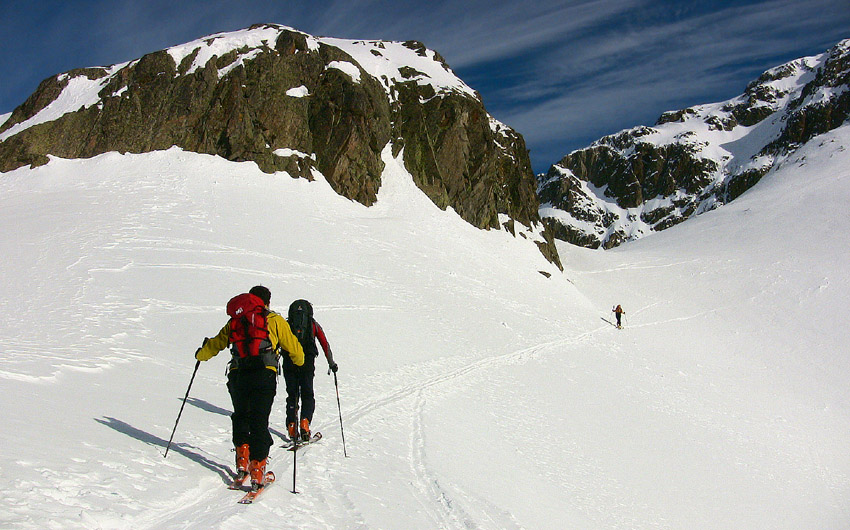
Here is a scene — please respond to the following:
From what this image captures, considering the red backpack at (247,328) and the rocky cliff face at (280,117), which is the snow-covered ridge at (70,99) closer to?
the rocky cliff face at (280,117)

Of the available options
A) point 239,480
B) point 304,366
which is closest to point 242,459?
point 239,480

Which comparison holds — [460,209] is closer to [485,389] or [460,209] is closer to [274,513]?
[485,389]

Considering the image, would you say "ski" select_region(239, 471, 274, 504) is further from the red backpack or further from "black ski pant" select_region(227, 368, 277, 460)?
the red backpack

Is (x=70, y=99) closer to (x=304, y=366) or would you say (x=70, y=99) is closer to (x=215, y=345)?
(x=304, y=366)

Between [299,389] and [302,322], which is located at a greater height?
[302,322]

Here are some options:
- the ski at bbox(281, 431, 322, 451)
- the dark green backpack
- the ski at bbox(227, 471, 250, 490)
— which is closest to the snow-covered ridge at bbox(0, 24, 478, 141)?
the dark green backpack

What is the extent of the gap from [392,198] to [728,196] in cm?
18015

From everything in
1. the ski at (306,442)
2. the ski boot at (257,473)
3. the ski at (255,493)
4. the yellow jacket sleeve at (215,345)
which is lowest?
the ski at (306,442)

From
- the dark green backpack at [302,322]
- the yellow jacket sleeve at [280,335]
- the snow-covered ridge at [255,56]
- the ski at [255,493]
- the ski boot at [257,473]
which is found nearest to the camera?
the ski at [255,493]

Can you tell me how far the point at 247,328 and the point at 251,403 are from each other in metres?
0.78

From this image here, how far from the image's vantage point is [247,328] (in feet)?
17.0

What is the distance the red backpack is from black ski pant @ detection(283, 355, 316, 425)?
7.63 feet

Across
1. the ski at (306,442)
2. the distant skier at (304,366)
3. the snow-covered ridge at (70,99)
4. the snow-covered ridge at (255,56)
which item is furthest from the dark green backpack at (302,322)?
the snow-covered ridge at (70,99)

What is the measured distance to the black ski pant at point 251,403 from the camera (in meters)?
5.26
